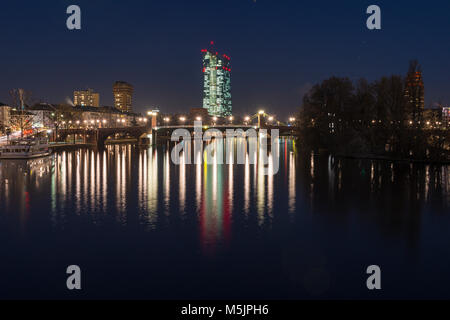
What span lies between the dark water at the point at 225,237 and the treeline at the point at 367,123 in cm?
1272

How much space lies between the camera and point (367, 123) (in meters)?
46.5

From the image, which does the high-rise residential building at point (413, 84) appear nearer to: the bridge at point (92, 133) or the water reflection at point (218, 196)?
the water reflection at point (218, 196)

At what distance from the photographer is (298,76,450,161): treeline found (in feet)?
133

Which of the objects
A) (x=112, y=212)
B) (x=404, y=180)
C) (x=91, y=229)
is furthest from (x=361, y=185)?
(x=91, y=229)

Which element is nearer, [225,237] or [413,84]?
[225,237]

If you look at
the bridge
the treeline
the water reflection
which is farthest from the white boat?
the treeline

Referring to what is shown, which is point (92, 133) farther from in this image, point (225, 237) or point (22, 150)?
point (225, 237)

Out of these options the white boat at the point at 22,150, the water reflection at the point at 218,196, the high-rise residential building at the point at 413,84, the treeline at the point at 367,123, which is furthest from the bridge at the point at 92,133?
the high-rise residential building at the point at 413,84

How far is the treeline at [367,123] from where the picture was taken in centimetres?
4053

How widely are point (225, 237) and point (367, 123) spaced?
35797 millimetres

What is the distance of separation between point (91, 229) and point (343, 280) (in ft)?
32.9

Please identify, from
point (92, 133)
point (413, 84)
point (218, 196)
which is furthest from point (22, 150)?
point (413, 84)

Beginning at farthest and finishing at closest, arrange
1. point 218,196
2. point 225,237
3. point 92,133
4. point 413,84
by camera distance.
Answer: point 92,133 < point 413,84 < point 218,196 < point 225,237
